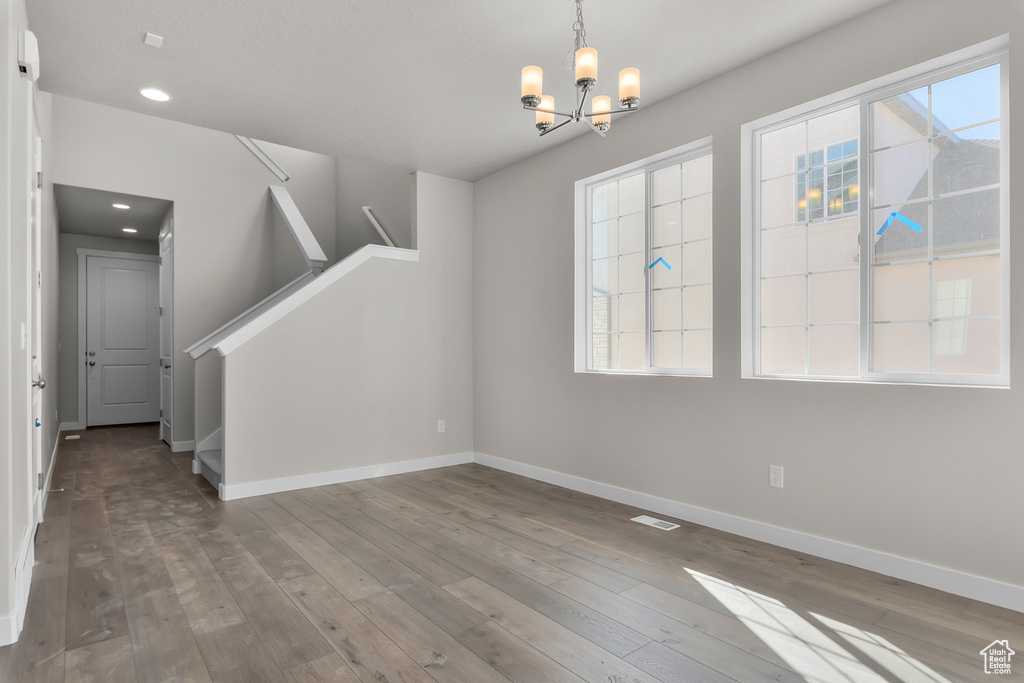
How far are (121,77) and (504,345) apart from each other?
327 centimetres

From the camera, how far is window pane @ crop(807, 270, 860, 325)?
2.91m

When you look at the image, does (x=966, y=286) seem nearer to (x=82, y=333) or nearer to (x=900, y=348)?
(x=900, y=348)

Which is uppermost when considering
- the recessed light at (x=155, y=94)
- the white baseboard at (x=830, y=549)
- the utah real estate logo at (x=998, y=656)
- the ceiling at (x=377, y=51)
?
the ceiling at (x=377, y=51)

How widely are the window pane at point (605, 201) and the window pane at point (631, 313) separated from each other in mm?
652

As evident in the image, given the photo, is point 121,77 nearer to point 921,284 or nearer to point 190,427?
point 190,427

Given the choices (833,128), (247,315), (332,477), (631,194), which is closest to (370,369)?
(332,477)

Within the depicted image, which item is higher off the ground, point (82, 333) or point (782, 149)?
point (782, 149)

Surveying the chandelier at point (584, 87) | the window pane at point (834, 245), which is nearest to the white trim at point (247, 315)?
the chandelier at point (584, 87)

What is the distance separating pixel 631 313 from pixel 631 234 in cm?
57

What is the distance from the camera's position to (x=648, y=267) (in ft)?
13.0

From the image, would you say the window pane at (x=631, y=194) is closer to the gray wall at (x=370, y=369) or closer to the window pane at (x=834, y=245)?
the window pane at (x=834, y=245)

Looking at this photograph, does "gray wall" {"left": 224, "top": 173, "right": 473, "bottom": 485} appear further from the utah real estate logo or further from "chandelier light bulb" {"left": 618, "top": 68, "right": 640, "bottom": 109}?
the utah real estate logo

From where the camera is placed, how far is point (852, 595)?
2.46 metres

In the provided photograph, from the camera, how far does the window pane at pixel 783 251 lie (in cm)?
312
